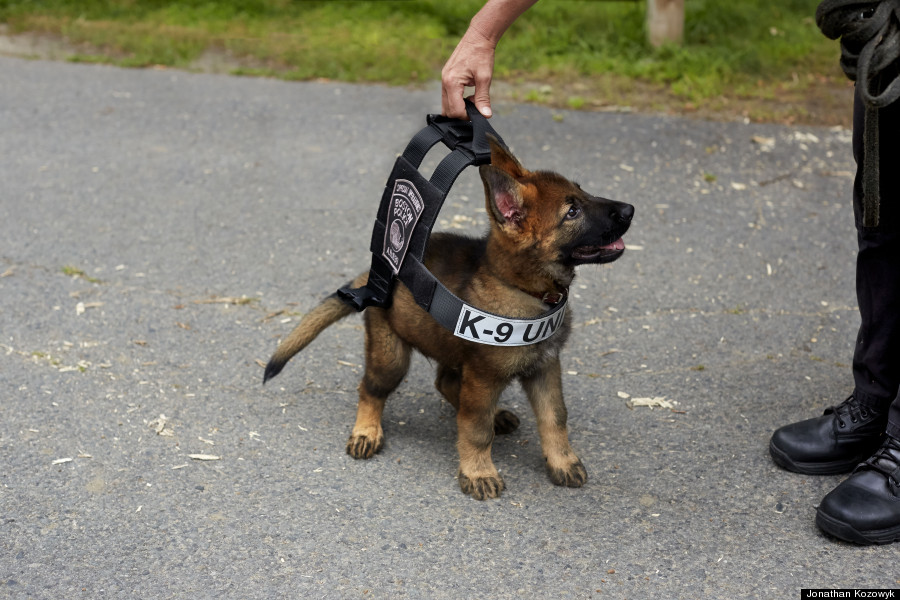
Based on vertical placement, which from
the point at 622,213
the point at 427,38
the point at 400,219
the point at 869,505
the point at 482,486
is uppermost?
the point at 622,213

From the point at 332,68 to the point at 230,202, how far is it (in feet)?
7.82

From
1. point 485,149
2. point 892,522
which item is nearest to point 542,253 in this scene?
point 485,149

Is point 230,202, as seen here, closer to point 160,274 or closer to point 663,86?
point 160,274

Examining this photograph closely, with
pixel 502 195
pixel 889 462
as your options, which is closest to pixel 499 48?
pixel 502 195

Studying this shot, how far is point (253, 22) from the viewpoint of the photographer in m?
8.58

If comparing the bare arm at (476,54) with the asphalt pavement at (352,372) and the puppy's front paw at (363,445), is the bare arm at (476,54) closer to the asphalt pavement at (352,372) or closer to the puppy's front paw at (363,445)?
the puppy's front paw at (363,445)

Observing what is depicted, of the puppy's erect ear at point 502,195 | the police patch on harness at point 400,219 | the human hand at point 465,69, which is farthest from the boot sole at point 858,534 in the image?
the human hand at point 465,69

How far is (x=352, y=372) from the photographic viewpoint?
404cm

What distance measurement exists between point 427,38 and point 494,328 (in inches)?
223

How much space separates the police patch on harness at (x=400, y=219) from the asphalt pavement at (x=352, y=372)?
0.81m

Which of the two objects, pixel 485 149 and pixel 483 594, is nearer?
pixel 483 594

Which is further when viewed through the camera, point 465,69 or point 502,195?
point 465,69

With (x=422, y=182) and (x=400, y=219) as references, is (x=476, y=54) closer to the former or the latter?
(x=422, y=182)

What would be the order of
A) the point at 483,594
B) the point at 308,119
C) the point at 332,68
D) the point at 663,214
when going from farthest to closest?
1. the point at 332,68
2. the point at 308,119
3. the point at 663,214
4. the point at 483,594
